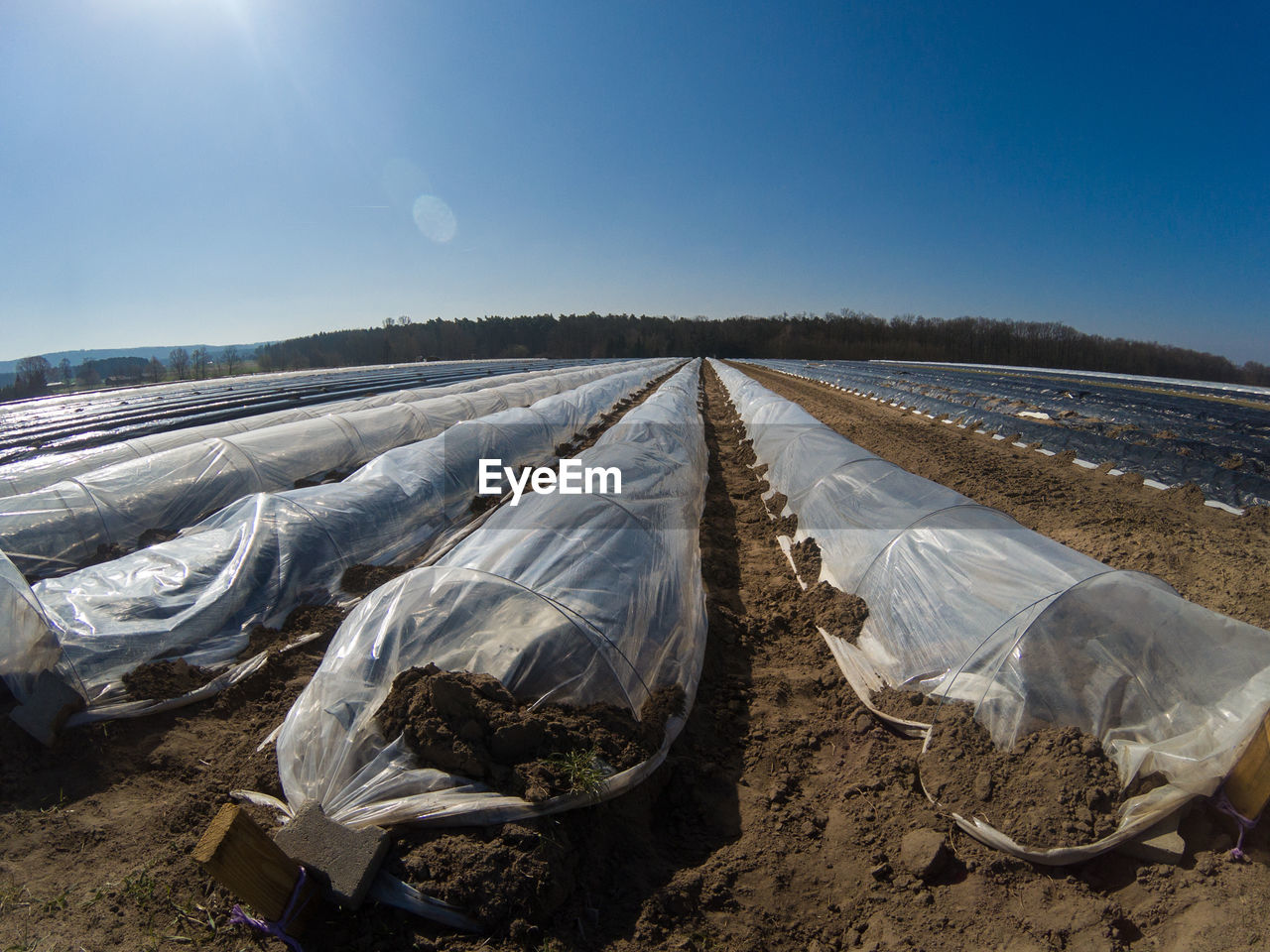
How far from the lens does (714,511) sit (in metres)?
8.08

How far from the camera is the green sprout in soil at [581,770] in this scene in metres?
2.67

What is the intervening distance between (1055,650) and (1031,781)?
0.71 metres

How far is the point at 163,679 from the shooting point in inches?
153

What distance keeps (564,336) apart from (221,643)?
83629 mm

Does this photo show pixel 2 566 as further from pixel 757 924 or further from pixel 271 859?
pixel 757 924

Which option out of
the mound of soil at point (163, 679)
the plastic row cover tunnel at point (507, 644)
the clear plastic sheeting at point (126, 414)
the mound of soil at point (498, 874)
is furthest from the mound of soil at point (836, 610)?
the clear plastic sheeting at point (126, 414)

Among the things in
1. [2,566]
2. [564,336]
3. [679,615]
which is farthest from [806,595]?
[564,336]

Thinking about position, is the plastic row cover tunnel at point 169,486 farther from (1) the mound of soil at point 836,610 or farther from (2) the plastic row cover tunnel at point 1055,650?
(2) the plastic row cover tunnel at point 1055,650

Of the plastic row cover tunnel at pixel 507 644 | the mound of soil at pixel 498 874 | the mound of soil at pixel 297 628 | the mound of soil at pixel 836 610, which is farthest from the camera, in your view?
the mound of soil at pixel 297 628

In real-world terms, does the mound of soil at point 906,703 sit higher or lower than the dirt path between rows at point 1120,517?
lower

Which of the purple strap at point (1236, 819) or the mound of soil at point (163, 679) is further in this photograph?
the mound of soil at point (163, 679)

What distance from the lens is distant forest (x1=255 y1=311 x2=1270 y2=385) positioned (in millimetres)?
56719

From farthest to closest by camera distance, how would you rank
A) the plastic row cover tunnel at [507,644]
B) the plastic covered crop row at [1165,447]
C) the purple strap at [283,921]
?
the plastic covered crop row at [1165,447] < the plastic row cover tunnel at [507,644] < the purple strap at [283,921]

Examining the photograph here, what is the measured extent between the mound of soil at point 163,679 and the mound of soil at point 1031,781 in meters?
4.90
